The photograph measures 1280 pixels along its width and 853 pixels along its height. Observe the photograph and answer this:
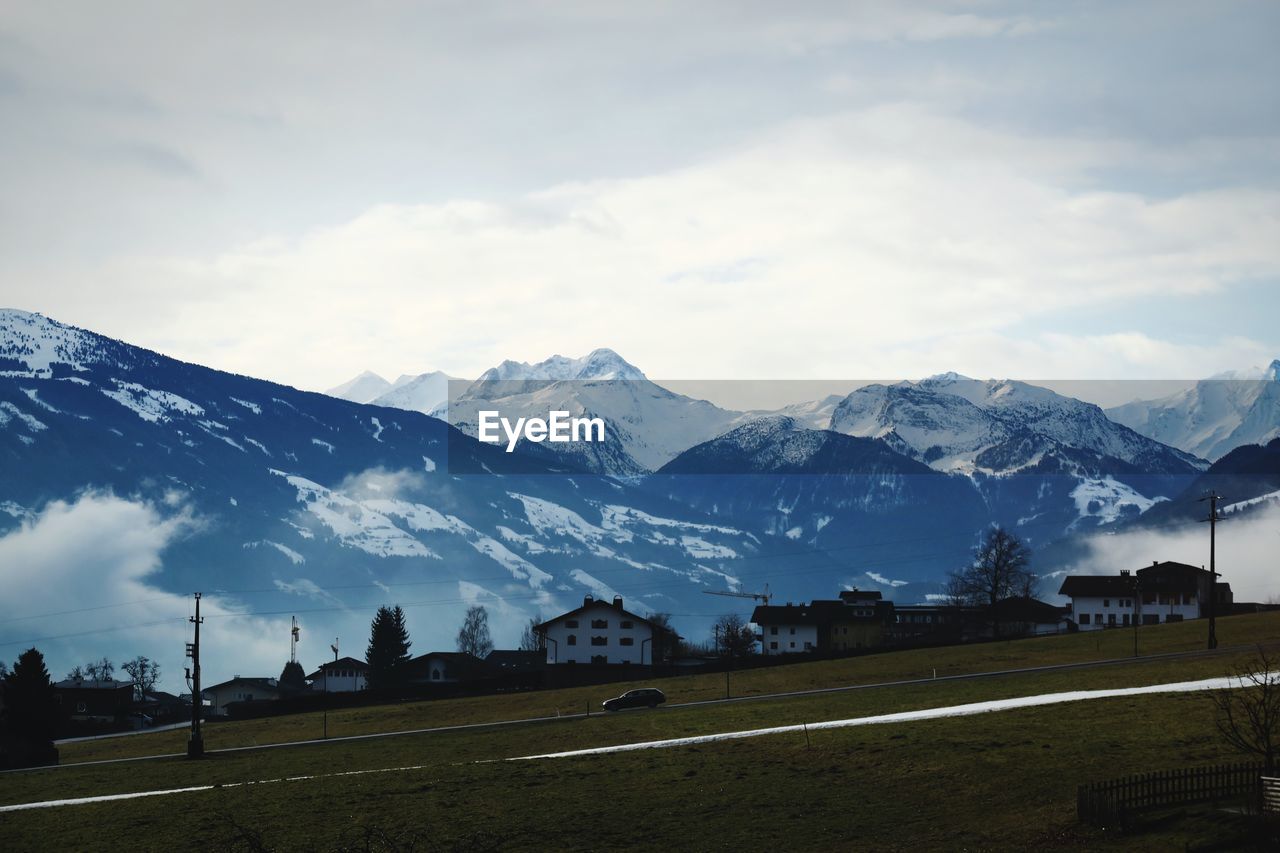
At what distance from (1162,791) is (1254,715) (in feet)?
12.9

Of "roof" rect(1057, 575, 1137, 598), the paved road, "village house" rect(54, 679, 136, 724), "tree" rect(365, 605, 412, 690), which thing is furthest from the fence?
"village house" rect(54, 679, 136, 724)

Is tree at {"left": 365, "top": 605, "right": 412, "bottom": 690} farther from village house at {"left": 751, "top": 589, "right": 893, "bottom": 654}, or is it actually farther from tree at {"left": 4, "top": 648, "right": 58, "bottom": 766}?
tree at {"left": 4, "top": 648, "right": 58, "bottom": 766}

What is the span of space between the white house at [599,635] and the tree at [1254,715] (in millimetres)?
105184

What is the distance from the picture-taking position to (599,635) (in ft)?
570

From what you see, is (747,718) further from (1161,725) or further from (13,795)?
(13,795)

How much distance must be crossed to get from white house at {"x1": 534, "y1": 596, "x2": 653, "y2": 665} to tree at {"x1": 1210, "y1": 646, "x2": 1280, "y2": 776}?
345 ft

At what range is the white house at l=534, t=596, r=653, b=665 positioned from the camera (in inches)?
6811

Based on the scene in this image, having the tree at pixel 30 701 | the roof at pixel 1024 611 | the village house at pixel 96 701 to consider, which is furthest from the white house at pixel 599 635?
the tree at pixel 30 701

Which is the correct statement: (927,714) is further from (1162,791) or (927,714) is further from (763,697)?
(1162,791)

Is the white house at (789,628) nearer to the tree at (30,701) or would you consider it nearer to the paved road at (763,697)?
the tree at (30,701)

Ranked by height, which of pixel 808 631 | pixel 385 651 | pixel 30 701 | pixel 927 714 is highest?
pixel 927 714

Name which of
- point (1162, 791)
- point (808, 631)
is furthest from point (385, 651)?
point (1162, 791)

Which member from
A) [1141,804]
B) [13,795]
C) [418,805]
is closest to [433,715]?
[13,795]

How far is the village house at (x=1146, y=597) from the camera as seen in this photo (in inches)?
6791
